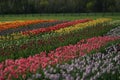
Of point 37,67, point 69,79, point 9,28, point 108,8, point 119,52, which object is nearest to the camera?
point 69,79

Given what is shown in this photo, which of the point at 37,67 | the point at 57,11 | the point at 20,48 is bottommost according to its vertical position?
the point at 57,11

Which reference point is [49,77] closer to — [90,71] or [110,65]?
[90,71]

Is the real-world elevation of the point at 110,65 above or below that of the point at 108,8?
above

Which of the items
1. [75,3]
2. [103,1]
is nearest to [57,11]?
[75,3]

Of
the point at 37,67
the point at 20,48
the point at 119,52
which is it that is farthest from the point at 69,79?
the point at 20,48

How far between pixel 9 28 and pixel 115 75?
19709mm

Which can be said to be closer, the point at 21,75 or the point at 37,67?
the point at 21,75

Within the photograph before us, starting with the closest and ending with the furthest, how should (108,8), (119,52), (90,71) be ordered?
(90,71) < (119,52) < (108,8)

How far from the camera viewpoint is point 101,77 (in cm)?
742

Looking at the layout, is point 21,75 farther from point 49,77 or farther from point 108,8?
point 108,8

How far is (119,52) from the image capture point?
10617 mm

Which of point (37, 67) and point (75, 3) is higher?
point (37, 67)

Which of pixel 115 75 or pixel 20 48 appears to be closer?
pixel 115 75

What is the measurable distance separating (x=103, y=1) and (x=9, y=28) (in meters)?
49.8
